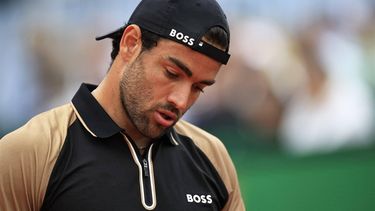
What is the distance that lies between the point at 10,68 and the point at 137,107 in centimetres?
345

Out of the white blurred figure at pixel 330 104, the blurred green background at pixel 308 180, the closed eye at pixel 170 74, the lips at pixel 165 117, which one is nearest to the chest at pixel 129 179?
the lips at pixel 165 117

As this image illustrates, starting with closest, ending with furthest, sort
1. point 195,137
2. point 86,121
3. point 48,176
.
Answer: point 48,176 < point 86,121 < point 195,137

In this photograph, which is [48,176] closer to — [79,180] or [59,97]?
[79,180]

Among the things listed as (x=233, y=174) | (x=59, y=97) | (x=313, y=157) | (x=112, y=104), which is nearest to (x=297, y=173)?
(x=313, y=157)

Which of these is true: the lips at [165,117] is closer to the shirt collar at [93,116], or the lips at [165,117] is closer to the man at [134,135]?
the man at [134,135]

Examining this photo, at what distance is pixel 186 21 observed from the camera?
217 cm

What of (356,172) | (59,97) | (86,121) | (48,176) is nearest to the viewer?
(48,176)

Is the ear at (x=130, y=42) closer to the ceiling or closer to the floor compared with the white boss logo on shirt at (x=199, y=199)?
closer to the ceiling

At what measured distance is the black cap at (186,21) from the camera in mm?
2139

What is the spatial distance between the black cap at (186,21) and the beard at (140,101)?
113 mm

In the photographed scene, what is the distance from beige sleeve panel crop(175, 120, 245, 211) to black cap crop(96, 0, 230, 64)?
0.30m

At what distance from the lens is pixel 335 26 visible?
492cm

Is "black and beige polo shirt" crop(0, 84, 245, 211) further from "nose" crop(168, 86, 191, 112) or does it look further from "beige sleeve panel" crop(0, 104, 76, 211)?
"nose" crop(168, 86, 191, 112)

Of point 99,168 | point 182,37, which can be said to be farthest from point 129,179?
point 182,37
